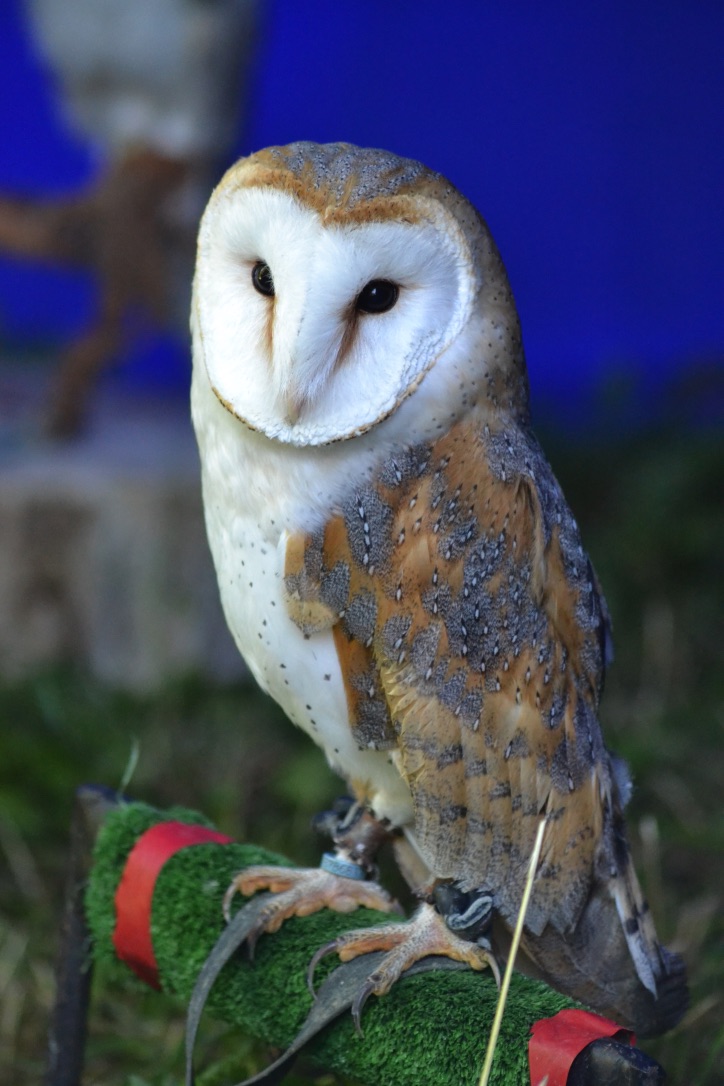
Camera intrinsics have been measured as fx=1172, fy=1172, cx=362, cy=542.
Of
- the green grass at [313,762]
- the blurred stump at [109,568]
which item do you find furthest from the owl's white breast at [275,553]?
the blurred stump at [109,568]

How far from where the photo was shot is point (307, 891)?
50.3 inches

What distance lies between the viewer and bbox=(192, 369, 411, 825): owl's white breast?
3.57ft

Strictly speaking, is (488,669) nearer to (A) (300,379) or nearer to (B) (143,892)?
(A) (300,379)

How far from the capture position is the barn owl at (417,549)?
101 centimetres

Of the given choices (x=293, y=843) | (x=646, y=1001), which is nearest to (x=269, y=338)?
(x=646, y=1001)

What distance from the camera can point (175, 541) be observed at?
2826mm

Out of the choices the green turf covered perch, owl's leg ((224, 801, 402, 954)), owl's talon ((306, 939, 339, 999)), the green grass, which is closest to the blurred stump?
the green grass

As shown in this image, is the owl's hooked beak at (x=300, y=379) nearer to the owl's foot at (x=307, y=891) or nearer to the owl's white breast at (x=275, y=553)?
the owl's white breast at (x=275, y=553)

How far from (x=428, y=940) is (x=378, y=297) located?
0.62 metres

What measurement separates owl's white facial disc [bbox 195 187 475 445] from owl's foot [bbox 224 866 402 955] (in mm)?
516

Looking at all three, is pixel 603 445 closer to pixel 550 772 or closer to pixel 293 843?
pixel 293 843

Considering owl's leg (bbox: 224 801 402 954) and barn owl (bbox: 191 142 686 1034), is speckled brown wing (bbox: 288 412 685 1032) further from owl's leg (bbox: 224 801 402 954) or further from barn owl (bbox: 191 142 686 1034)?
owl's leg (bbox: 224 801 402 954)

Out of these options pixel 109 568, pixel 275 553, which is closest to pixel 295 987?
pixel 275 553

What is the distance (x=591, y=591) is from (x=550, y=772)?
7.4 inches
